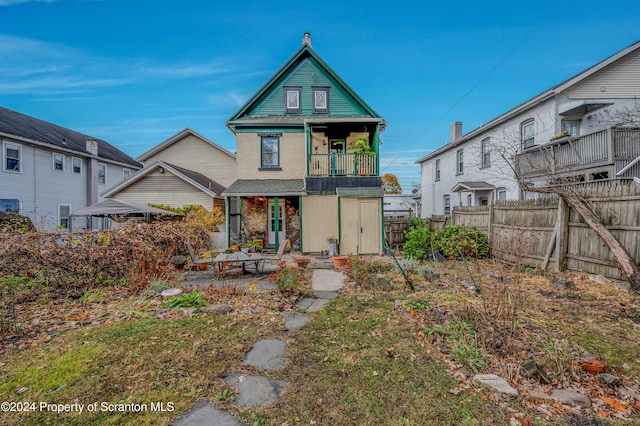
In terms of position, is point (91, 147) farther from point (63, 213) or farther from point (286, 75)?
point (286, 75)

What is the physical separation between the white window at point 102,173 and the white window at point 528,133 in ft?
98.1

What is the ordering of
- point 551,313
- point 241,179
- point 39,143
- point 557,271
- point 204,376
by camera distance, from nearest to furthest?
1. point 204,376
2. point 551,313
3. point 557,271
4. point 241,179
5. point 39,143

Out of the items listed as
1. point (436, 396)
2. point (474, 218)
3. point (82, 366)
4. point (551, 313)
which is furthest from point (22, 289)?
point (474, 218)

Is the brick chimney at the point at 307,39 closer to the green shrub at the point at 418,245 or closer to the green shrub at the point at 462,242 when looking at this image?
the green shrub at the point at 418,245

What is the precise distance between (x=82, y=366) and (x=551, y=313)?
7.38 metres

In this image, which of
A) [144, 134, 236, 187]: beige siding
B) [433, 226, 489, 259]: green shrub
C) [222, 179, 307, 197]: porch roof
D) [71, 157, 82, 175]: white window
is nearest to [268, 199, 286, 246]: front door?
[222, 179, 307, 197]: porch roof

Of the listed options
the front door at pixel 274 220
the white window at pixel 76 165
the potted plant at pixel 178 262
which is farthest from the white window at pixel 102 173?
the potted plant at pixel 178 262

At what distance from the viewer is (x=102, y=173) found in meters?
23.1

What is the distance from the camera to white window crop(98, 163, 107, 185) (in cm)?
2284

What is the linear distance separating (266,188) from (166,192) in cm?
667

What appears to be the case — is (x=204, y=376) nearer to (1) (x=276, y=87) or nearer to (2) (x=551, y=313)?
(2) (x=551, y=313)

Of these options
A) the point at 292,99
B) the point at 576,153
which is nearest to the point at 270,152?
the point at 292,99

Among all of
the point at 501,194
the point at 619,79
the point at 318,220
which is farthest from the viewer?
the point at 501,194

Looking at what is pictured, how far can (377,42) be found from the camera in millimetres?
18391
